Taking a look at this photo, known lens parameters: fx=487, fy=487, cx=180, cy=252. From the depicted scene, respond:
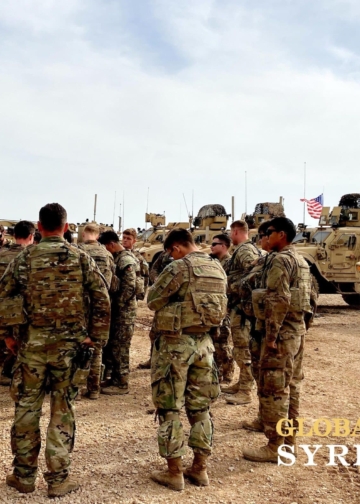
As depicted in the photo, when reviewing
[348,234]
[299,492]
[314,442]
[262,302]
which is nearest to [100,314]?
[262,302]

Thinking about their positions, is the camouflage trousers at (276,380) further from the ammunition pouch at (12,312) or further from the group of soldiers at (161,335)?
the ammunition pouch at (12,312)

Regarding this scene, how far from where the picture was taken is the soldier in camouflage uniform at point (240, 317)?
516 centimetres

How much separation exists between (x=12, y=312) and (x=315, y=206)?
15099 millimetres

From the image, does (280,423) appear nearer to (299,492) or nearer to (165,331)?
(299,492)

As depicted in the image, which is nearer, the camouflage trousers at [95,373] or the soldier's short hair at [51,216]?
the soldier's short hair at [51,216]

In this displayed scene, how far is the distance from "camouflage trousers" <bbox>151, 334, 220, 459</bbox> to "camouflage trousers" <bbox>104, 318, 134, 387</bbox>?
6.92 feet

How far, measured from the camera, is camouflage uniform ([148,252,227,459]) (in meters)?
3.14

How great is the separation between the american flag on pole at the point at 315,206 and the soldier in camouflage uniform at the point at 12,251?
42.2 ft

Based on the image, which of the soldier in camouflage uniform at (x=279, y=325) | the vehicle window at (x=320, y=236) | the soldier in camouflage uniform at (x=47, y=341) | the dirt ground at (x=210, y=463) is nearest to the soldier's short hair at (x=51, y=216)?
the soldier in camouflage uniform at (x=47, y=341)

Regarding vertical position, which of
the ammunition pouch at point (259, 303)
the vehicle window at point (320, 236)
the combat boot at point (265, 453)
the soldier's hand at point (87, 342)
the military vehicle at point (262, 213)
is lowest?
the combat boot at point (265, 453)

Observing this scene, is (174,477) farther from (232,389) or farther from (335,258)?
(335,258)

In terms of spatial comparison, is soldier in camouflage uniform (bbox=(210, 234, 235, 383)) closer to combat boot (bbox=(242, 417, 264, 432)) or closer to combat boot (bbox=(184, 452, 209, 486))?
combat boot (bbox=(242, 417, 264, 432))

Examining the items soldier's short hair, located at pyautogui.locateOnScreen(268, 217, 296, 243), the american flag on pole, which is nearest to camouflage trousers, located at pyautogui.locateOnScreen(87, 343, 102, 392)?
soldier's short hair, located at pyautogui.locateOnScreen(268, 217, 296, 243)

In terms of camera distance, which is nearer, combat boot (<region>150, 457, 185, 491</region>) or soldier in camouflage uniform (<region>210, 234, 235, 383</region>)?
combat boot (<region>150, 457, 185, 491</region>)
